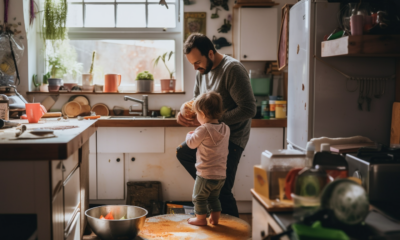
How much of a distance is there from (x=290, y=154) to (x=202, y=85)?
1.47 m

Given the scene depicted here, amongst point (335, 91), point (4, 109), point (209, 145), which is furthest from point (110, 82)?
point (335, 91)

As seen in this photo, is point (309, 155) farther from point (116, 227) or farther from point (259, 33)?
point (259, 33)

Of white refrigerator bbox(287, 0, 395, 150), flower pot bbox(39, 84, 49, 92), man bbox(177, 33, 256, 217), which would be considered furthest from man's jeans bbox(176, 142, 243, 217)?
flower pot bbox(39, 84, 49, 92)

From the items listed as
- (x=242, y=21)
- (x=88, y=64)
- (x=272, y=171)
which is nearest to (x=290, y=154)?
(x=272, y=171)

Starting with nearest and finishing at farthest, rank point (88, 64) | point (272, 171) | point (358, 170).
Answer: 1. point (272, 171)
2. point (358, 170)
3. point (88, 64)

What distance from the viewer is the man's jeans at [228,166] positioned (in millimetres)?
2570

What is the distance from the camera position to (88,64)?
157 inches

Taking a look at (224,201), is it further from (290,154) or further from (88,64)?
(88,64)

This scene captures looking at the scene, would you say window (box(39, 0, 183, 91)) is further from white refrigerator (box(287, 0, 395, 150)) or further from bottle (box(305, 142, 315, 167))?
bottle (box(305, 142, 315, 167))

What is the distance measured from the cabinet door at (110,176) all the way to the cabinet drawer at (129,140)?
0.32 ft

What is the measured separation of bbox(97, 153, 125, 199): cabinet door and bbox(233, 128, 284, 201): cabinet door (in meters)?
1.08

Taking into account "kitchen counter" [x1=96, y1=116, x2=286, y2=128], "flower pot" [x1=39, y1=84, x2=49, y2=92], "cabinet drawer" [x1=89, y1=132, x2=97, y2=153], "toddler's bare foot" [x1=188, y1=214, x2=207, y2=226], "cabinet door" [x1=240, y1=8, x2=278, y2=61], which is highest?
"cabinet door" [x1=240, y1=8, x2=278, y2=61]

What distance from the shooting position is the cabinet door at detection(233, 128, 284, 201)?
3467mm

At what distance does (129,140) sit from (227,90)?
4.26ft
